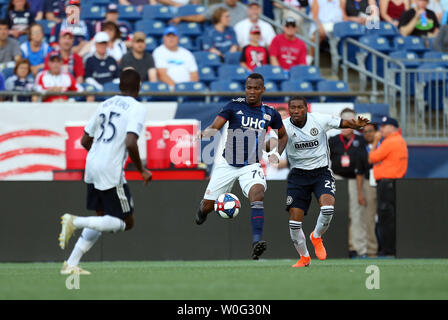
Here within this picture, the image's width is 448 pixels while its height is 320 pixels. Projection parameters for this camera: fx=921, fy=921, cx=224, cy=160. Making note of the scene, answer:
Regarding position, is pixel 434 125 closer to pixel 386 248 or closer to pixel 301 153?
pixel 386 248

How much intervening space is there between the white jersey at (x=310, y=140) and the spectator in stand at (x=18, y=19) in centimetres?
871

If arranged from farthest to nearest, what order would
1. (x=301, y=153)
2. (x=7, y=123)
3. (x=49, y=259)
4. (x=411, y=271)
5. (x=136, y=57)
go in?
(x=136, y=57)
(x=7, y=123)
(x=49, y=259)
(x=301, y=153)
(x=411, y=271)

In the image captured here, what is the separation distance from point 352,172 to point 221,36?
4.24 m

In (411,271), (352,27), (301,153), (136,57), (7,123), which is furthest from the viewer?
(352,27)

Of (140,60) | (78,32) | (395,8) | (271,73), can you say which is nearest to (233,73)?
(271,73)

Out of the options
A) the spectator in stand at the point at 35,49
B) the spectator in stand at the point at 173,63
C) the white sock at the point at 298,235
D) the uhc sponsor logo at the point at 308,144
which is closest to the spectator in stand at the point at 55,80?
the spectator in stand at the point at 35,49

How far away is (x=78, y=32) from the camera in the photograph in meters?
18.5

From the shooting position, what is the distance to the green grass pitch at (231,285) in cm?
780

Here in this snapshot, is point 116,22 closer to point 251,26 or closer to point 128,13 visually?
point 128,13

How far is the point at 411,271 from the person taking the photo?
10.6m

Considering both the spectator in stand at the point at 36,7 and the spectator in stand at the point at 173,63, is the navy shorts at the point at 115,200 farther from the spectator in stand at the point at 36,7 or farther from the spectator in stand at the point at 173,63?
the spectator in stand at the point at 36,7

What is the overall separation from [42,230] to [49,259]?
489 mm

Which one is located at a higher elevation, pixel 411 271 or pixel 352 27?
pixel 352 27

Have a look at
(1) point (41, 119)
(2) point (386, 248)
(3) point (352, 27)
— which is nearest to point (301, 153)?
(2) point (386, 248)
